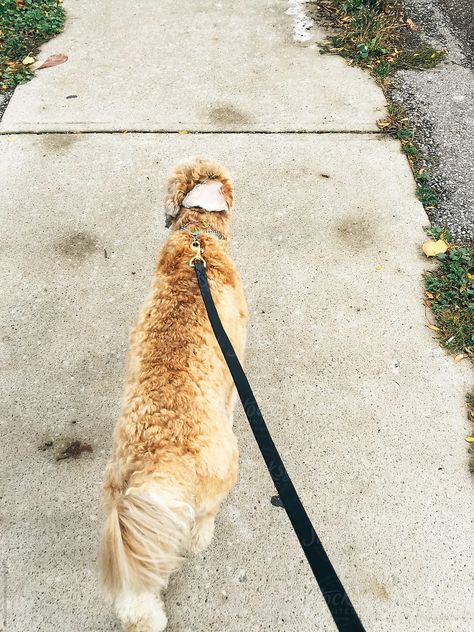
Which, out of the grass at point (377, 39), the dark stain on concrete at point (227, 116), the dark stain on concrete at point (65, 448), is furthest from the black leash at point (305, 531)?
the grass at point (377, 39)

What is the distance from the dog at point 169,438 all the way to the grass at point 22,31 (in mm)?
3705

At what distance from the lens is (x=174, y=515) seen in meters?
1.70

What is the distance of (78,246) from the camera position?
3906 mm

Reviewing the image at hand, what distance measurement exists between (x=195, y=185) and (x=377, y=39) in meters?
3.79

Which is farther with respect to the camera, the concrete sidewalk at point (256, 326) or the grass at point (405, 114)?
the grass at point (405, 114)

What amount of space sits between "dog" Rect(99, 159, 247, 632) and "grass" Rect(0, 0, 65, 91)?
3.71m

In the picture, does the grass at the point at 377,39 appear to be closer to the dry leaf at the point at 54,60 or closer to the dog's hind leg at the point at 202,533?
the dry leaf at the point at 54,60

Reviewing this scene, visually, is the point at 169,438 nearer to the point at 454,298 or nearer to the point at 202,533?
the point at 202,533

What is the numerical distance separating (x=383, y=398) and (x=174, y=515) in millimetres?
1841

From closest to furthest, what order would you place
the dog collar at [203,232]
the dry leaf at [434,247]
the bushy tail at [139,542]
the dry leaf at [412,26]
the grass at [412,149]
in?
the bushy tail at [139,542] → the dog collar at [203,232] → the dry leaf at [434,247] → the grass at [412,149] → the dry leaf at [412,26]

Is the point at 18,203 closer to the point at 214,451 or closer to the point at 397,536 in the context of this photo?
the point at 214,451

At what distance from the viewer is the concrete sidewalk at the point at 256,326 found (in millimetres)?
2520

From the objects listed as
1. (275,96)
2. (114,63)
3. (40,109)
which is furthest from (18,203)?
(275,96)

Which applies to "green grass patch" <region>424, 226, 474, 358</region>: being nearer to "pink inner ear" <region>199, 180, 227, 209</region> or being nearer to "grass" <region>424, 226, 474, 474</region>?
"grass" <region>424, 226, 474, 474</region>
